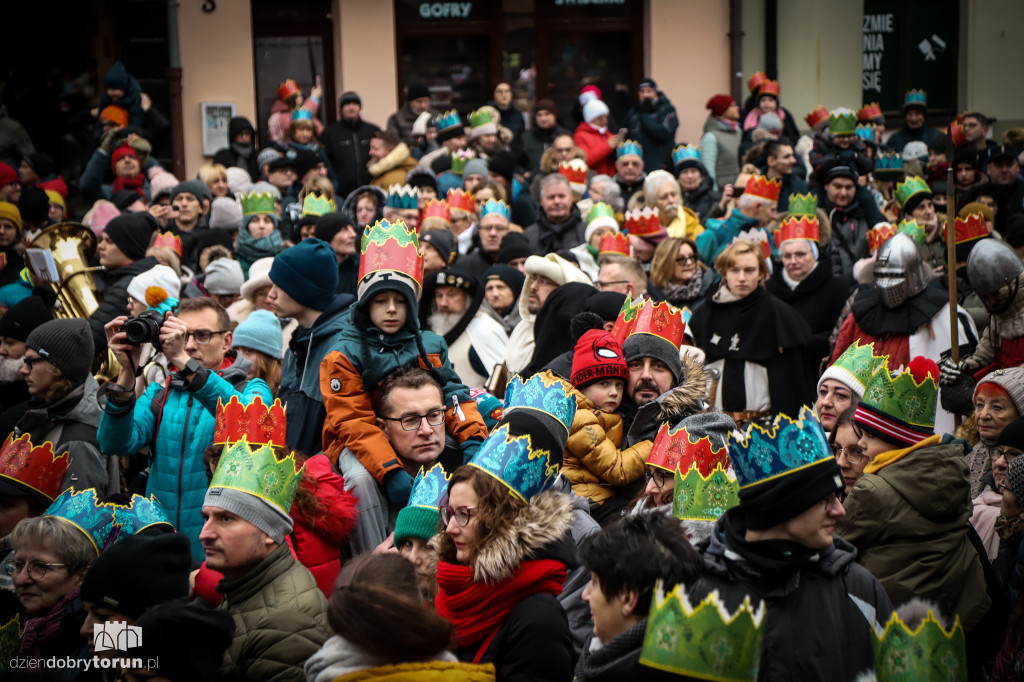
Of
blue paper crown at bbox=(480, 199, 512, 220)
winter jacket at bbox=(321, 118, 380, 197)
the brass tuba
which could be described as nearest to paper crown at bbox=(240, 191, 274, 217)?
the brass tuba

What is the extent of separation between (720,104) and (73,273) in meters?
9.03

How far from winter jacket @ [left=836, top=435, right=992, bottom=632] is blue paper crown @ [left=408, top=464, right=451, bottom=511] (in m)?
1.42

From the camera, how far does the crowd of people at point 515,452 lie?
2959mm

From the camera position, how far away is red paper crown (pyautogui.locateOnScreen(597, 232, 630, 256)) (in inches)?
316

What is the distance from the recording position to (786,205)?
1029cm

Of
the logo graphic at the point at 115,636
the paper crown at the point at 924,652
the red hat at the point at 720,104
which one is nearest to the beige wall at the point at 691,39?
the red hat at the point at 720,104

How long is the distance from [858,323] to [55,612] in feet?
15.6

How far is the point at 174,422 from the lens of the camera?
4.79 m

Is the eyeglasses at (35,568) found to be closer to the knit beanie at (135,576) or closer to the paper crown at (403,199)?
A: the knit beanie at (135,576)

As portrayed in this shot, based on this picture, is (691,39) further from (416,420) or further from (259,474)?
(259,474)

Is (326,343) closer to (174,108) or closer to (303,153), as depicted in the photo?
(303,153)

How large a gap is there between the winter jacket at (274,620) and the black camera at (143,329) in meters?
1.32

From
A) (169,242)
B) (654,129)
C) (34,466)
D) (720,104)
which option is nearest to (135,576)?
(34,466)

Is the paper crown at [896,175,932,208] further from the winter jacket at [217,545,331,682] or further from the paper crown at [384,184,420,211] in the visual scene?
the winter jacket at [217,545,331,682]
